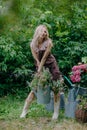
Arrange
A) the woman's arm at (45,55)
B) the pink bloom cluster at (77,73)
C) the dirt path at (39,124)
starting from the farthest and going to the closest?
the pink bloom cluster at (77,73), the woman's arm at (45,55), the dirt path at (39,124)

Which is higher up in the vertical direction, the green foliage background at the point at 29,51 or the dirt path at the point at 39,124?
the green foliage background at the point at 29,51

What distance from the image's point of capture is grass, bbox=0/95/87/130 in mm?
3854

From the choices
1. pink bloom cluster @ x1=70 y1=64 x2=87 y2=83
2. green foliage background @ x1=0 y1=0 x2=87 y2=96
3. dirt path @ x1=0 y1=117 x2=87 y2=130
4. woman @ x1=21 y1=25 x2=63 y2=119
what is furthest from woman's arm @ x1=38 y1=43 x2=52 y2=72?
green foliage background @ x1=0 y1=0 x2=87 y2=96

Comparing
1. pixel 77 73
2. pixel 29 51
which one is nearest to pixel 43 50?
pixel 77 73

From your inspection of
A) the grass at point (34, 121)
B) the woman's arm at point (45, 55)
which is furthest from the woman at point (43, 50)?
the grass at point (34, 121)

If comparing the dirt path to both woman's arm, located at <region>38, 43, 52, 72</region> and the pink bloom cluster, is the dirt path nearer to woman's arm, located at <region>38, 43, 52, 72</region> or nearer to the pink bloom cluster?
the pink bloom cluster

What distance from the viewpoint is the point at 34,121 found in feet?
13.3

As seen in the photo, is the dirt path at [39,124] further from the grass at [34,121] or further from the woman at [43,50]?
the woman at [43,50]

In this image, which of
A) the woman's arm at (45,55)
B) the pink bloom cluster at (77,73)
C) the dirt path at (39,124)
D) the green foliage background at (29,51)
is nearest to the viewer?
the dirt path at (39,124)

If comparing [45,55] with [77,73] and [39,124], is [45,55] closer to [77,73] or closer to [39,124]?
[77,73]

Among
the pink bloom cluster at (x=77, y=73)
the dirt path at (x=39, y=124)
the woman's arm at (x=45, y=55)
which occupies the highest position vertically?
the woman's arm at (x=45, y=55)

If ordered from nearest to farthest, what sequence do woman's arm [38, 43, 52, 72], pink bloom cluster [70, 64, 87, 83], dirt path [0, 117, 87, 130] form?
dirt path [0, 117, 87, 130]
woman's arm [38, 43, 52, 72]
pink bloom cluster [70, 64, 87, 83]

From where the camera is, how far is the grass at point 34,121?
3854mm

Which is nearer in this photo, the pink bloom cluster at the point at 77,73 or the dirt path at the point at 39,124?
the dirt path at the point at 39,124
